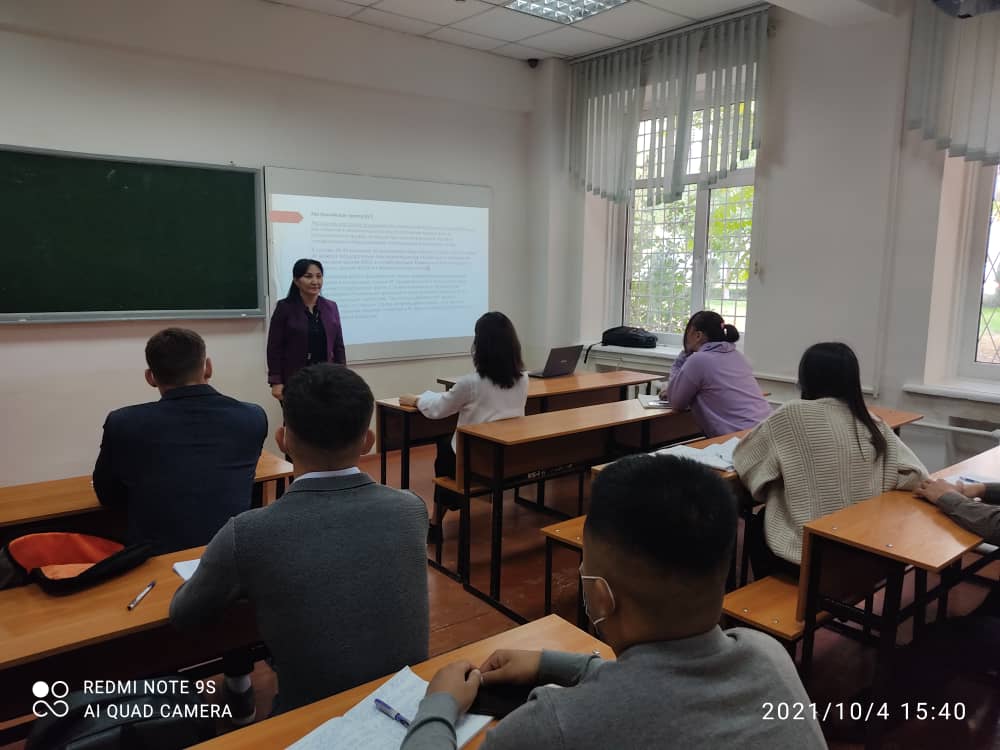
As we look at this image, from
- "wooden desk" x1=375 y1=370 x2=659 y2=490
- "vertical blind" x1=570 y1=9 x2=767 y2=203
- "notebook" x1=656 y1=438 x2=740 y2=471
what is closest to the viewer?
"notebook" x1=656 y1=438 x2=740 y2=471

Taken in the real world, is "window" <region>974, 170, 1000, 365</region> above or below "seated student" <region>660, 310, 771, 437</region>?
above

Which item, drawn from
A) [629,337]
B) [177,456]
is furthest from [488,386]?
[629,337]

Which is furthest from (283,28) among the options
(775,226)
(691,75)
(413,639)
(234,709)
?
(413,639)

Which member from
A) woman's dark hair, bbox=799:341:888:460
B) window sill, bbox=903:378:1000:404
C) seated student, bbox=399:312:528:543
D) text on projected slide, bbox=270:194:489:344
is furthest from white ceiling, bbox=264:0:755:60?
woman's dark hair, bbox=799:341:888:460

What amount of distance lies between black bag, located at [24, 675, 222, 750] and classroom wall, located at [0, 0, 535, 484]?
3427mm

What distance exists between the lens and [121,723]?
1143 millimetres

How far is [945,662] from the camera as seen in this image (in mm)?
2416

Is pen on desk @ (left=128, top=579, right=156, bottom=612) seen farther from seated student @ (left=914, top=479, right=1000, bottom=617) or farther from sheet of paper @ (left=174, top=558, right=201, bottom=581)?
seated student @ (left=914, top=479, right=1000, bottom=617)

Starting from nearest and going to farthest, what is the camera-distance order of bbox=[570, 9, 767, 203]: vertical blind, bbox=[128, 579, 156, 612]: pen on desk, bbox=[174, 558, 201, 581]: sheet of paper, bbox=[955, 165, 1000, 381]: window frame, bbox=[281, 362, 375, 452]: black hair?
bbox=[281, 362, 375, 452]: black hair < bbox=[128, 579, 156, 612]: pen on desk < bbox=[174, 558, 201, 581]: sheet of paper < bbox=[955, 165, 1000, 381]: window frame < bbox=[570, 9, 767, 203]: vertical blind

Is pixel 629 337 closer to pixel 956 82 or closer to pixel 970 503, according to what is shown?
pixel 956 82

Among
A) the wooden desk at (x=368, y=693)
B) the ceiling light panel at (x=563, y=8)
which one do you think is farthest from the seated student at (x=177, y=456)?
the ceiling light panel at (x=563, y=8)

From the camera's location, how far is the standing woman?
4.13m

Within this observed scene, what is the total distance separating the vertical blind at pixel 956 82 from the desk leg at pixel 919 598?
259 cm
